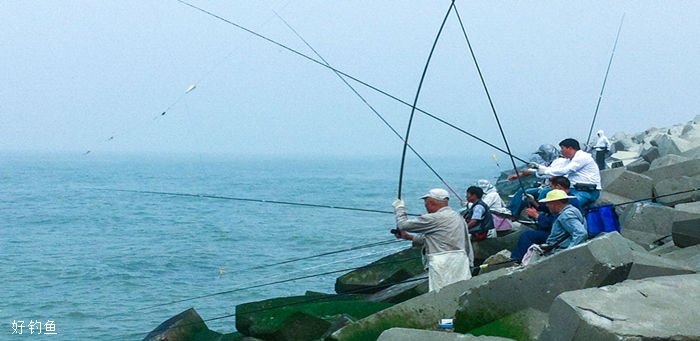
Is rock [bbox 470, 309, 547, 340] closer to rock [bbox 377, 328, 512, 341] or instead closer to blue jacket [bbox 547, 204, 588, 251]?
rock [bbox 377, 328, 512, 341]

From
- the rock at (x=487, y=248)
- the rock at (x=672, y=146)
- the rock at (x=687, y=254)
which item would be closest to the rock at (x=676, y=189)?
the rock at (x=487, y=248)

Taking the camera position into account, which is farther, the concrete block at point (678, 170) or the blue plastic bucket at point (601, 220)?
the concrete block at point (678, 170)

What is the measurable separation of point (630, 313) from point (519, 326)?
3.64ft

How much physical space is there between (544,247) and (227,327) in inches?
226

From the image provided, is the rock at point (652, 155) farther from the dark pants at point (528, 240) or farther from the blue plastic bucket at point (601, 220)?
the dark pants at point (528, 240)

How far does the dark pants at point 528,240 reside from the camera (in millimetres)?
6559

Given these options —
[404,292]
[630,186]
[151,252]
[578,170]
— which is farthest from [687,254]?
[151,252]

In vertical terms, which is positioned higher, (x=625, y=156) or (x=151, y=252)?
(x=625, y=156)

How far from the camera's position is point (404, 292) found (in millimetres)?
7121

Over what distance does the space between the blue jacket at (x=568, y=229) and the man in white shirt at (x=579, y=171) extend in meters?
1.68

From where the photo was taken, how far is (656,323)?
358cm

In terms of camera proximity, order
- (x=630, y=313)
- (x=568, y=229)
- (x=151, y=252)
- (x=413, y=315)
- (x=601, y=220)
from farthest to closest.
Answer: (x=151, y=252), (x=601, y=220), (x=568, y=229), (x=413, y=315), (x=630, y=313)

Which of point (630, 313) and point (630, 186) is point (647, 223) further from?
point (630, 313)

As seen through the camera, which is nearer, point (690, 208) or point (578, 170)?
point (690, 208)
